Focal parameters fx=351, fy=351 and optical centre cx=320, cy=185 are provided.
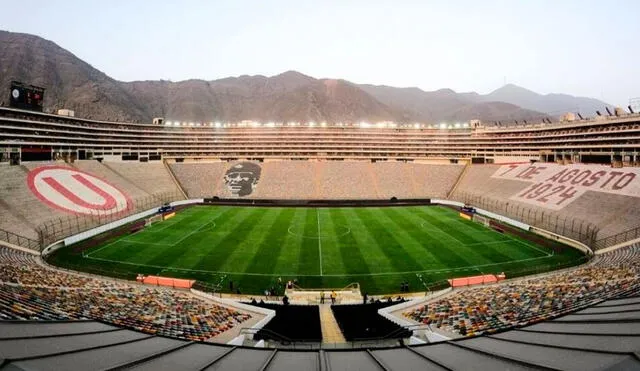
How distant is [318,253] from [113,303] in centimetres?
1977

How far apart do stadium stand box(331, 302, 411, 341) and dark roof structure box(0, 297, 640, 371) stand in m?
16.2

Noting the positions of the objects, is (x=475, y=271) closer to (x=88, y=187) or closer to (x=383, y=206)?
(x=383, y=206)

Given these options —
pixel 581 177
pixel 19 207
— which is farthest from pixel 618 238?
pixel 19 207

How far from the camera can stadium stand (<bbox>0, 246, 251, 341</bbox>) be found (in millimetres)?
15953

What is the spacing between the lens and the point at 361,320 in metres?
23.1

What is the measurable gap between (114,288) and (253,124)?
76592mm

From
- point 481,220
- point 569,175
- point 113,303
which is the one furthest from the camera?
point 569,175

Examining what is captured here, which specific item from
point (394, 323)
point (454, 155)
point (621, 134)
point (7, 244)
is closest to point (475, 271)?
point (394, 323)

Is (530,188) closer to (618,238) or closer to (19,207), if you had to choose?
(618,238)

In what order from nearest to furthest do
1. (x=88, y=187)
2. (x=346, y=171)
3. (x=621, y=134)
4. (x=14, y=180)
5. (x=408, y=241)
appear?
(x=408, y=241), (x=14, y=180), (x=88, y=187), (x=621, y=134), (x=346, y=171)

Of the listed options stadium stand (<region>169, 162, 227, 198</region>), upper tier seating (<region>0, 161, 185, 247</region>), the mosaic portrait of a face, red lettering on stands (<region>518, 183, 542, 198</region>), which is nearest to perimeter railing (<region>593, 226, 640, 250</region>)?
red lettering on stands (<region>518, 183, 542, 198</region>)

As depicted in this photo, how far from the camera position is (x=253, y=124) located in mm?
96875

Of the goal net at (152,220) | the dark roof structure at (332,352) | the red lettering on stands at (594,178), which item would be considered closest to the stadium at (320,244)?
the dark roof structure at (332,352)

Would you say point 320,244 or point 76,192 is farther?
point 76,192
